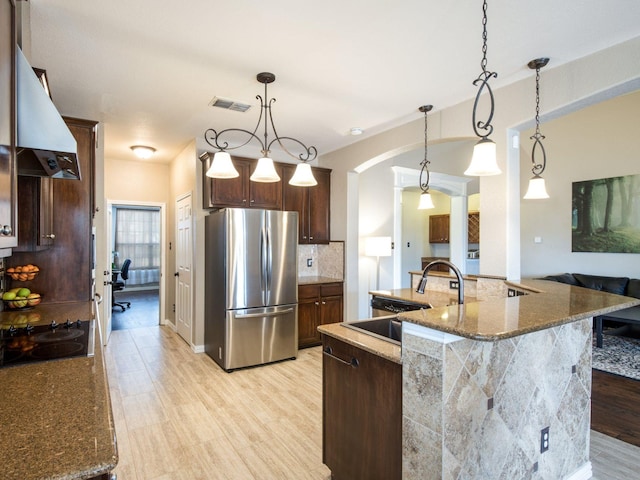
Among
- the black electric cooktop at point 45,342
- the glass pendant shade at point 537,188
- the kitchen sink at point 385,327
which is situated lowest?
the kitchen sink at point 385,327

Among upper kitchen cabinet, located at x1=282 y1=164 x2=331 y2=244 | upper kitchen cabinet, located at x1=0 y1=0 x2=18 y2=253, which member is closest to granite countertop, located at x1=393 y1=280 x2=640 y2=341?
upper kitchen cabinet, located at x1=0 y1=0 x2=18 y2=253

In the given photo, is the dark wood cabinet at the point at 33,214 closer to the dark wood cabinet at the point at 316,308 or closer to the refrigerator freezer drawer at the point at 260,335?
the refrigerator freezer drawer at the point at 260,335

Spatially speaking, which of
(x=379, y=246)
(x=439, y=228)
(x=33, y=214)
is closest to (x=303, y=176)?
(x=33, y=214)

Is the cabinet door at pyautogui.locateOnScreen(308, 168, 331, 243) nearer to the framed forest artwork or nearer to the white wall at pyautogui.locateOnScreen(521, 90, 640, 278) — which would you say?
the white wall at pyautogui.locateOnScreen(521, 90, 640, 278)

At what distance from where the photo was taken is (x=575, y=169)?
19.6 feet

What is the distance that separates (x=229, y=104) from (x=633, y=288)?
5872 mm

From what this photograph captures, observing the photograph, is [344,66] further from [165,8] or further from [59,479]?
[59,479]

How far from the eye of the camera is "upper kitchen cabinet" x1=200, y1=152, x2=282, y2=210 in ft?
14.1

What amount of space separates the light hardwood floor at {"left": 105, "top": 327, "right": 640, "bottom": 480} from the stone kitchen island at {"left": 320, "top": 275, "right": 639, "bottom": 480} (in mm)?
627

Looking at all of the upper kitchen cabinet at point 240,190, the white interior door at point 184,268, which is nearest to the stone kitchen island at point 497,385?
the upper kitchen cabinet at point 240,190

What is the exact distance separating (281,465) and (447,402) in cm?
140

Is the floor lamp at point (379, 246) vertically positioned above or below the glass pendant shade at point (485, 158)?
below

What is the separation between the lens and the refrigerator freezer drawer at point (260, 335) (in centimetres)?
387

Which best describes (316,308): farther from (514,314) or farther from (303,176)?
(514,314)
